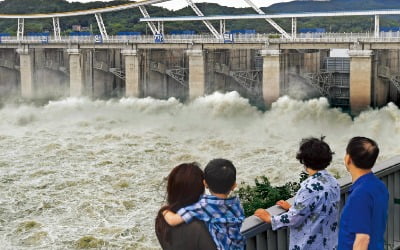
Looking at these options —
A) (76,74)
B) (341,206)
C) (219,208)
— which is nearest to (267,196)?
(341,206)

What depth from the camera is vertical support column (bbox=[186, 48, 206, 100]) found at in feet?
126

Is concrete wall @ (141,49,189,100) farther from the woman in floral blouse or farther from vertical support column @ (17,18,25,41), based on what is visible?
the woman in floral blouse

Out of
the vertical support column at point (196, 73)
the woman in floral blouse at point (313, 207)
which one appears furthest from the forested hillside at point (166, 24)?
the woman in floral blouse at point (313, 207)

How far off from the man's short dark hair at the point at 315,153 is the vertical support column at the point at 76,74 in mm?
40584

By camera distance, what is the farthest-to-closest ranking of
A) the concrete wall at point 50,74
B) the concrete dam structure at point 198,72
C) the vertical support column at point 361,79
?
the concrete wall at point 50,74
the concrete dam structure at point 198,72
the vertical support column at point 361,79

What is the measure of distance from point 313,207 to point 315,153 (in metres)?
0.41

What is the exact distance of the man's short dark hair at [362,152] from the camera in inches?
167

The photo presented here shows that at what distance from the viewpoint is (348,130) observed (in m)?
31.4

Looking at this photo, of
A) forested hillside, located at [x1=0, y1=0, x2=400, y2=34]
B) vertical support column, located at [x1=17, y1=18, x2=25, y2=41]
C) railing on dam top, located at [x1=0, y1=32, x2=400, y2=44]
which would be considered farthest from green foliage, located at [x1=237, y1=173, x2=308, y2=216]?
forested hillside, located at [x1=0, y1=0, x2=400, y2=34]

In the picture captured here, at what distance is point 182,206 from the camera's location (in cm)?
400

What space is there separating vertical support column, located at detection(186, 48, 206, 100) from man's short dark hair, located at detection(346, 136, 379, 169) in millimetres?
34031

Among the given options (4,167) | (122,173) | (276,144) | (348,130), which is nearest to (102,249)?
(122,173)

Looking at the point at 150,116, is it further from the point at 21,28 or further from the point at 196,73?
the point at 21,28

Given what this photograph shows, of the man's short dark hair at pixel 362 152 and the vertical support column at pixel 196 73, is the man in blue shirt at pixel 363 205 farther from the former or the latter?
the vertical support column at pixel 196 73
